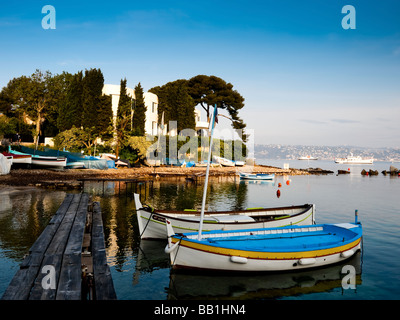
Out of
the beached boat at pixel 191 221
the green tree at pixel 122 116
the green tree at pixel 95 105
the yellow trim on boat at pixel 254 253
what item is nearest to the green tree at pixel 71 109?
the green tree at pixel 95 105

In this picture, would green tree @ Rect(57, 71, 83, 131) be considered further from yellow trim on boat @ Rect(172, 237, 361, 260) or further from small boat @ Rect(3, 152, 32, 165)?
yellow trim on boat @ Rect(172, 237, 361, 260)

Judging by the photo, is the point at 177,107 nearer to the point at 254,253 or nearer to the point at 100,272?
the point at 254,253

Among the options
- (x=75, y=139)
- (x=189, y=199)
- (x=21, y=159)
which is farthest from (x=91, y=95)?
(x=189, y=199)

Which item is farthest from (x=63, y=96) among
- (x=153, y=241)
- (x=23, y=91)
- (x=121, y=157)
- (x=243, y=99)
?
(x=153, y=241)

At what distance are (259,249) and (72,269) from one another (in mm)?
8313

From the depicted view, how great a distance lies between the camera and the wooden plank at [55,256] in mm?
7570

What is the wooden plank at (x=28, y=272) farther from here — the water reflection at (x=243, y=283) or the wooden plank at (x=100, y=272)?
the water reflection at (x=243, y=283)

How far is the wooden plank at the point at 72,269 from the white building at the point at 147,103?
189ft

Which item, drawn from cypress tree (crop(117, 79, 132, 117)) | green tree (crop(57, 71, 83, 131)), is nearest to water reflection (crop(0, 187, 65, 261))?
green tree (crop(57, 71, 83, 131))

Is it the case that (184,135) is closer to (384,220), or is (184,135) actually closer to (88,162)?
(88,162)

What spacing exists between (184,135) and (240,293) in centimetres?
7040

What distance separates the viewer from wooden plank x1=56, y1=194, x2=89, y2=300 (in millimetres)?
7648

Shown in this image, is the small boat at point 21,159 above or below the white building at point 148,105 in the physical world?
below
